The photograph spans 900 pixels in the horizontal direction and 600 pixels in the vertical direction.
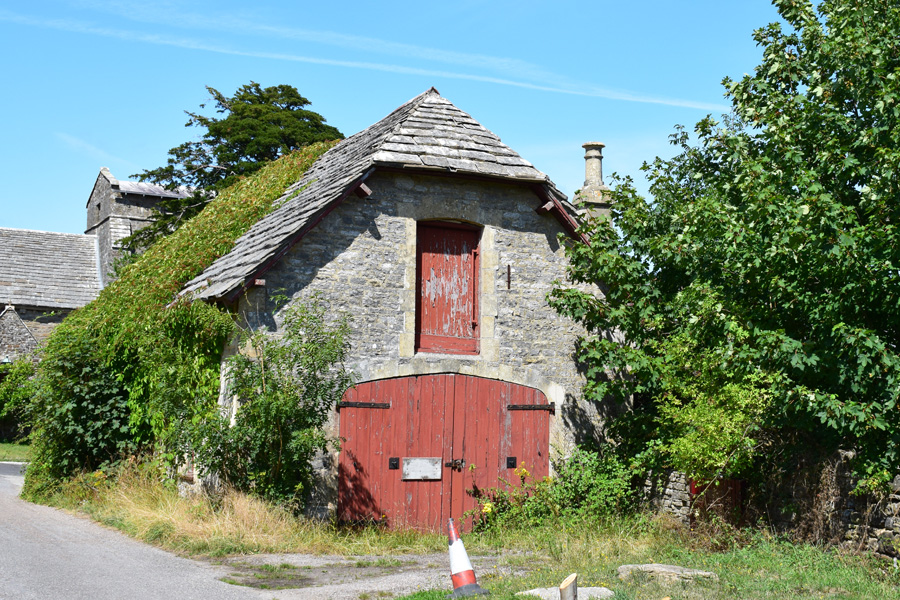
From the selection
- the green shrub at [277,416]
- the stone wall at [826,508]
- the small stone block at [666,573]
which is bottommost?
the small stone block at [666,573]

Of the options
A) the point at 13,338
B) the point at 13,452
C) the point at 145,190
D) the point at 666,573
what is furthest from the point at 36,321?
the point at 666,573

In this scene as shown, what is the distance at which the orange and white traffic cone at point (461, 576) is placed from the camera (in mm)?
7180

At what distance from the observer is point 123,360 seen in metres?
14.4

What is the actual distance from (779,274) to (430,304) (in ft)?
16.4

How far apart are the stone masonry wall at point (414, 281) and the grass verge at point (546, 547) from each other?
1236 mm

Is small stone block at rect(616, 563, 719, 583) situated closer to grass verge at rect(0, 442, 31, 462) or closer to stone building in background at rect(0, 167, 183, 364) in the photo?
grass verge at rect(0, 442, 31, 462)

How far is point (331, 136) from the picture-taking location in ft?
93.5

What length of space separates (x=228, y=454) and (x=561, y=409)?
500 centimetres

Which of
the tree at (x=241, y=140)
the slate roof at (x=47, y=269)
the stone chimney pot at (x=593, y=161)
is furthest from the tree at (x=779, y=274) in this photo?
the slate roof at (x=47, y=269)

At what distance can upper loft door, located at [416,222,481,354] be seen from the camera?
1241 cm

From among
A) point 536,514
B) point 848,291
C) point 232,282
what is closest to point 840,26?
point 848,291

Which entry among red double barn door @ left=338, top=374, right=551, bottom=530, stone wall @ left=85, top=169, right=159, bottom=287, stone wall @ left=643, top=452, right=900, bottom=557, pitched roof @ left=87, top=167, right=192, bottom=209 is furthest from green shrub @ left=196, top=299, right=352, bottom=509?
pitched roof @ left=87, top=167, right=192, bottom=209

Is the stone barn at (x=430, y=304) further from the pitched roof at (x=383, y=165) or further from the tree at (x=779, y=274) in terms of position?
the tree at (x=779, y=274)

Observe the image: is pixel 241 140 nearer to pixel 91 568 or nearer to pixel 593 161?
pixel 593 161
